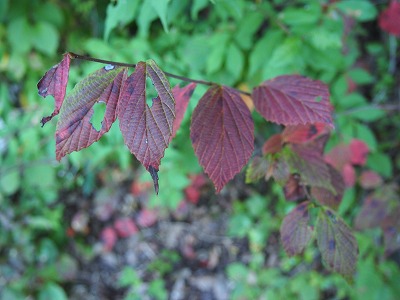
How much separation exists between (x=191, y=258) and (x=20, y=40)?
1864 mm

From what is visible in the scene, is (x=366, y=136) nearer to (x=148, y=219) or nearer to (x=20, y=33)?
(x=148, y=219)

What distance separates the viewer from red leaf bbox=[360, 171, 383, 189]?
2.21 m

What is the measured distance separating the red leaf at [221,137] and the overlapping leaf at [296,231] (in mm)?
222

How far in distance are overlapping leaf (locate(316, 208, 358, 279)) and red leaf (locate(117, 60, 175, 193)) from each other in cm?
40

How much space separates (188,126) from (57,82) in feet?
3.96

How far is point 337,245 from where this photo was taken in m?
0.87

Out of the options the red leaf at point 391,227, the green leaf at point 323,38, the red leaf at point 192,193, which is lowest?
the red leaf at point 391,227

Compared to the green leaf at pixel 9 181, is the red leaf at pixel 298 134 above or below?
below

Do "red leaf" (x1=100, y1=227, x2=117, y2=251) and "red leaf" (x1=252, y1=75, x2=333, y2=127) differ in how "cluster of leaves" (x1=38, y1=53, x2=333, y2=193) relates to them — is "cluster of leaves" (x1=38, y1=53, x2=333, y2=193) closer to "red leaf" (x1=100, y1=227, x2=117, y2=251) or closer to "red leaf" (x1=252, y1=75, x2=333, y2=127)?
"red leaf" (x1=252, y1=75, x2=333, y2=127)

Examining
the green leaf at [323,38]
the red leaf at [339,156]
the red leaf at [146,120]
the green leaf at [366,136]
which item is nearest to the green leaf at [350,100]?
the green leaf at [366,136]

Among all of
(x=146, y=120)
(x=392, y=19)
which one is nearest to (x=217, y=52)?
(x=392, y=19)

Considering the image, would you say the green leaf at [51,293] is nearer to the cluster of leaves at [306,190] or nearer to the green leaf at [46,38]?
the green leaf at [46,38]

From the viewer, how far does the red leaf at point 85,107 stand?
2.28 feet

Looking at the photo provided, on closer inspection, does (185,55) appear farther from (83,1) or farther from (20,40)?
(20,40)
